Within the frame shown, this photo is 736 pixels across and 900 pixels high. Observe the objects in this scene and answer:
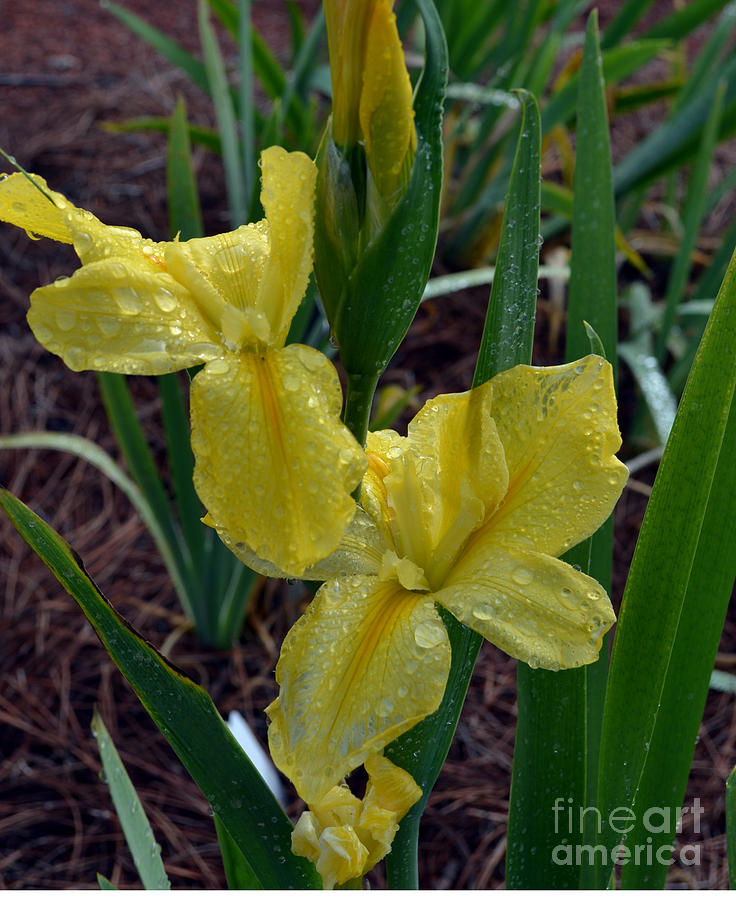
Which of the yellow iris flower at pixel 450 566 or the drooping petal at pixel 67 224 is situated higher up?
the drooping petal at pixel 67 224

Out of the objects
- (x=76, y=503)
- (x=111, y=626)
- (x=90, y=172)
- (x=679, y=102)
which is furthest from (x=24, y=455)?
(x=679, y=102)

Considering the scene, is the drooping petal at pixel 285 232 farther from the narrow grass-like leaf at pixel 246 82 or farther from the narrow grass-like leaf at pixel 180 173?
the narrow grass-like leaf at pixel 246 82

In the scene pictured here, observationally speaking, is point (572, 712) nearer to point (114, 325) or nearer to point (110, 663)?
point (114, 325)

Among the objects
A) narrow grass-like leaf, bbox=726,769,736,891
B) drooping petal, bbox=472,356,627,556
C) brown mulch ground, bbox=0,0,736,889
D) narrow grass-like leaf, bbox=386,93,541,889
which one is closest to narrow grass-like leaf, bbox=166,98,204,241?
brown mulch ground, bbox=0,0,736,889

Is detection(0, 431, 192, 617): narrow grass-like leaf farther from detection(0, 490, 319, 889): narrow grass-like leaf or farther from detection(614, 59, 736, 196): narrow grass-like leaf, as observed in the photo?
detection(614, 59, 736, 196): narrow grass-like leaf

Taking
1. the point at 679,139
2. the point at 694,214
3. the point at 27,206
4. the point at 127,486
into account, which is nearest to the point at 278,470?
the point at 27,206

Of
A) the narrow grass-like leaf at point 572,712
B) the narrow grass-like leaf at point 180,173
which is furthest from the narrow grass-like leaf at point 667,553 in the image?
the narrow grass-like leaf at point 180,173
